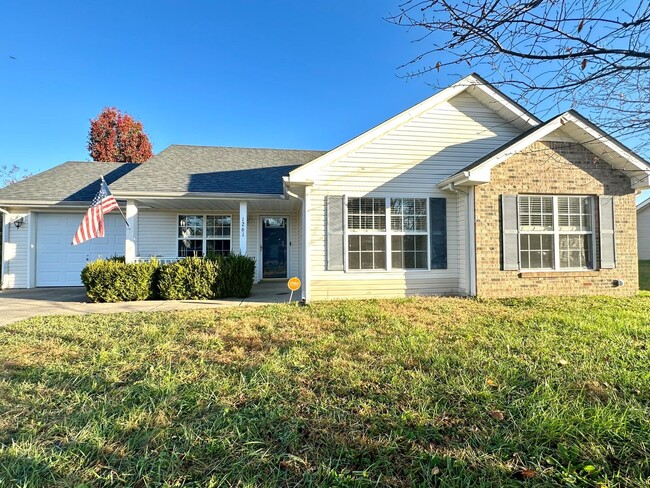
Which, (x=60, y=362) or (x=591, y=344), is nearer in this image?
(x=60, y=362)

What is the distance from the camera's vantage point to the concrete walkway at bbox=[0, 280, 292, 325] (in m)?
6.52

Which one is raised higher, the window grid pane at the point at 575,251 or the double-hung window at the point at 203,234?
the double-hung window at the point at 203,234

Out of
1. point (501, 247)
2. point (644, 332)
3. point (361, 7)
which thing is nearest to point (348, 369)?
point (361, 7)

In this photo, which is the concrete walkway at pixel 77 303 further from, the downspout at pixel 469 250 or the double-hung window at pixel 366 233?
the downspout at pixel 469 250

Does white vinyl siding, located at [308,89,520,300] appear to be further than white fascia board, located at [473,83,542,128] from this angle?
No

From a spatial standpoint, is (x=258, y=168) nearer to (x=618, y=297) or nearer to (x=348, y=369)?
→ (x=348, y=369)

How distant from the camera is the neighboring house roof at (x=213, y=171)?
372 inches

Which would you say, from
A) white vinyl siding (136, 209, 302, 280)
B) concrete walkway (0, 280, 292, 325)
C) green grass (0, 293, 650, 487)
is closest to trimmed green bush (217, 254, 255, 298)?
concrete walkway (0, 280, 292, 325)

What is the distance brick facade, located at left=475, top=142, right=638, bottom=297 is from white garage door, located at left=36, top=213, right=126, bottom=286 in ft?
39.2

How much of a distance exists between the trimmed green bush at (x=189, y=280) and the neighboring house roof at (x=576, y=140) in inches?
252

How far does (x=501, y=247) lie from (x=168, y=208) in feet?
33.3

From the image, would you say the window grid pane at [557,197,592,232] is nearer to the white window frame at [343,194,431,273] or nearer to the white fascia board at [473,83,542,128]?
the white fascia board at [473,83,542,128]

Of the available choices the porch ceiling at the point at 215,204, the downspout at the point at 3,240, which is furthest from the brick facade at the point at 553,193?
the downspout at the point at 3,240

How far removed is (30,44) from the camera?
920 centimetres
